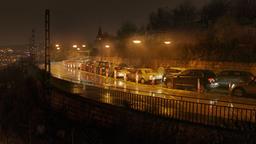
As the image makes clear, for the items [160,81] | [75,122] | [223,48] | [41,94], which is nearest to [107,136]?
[75,122]

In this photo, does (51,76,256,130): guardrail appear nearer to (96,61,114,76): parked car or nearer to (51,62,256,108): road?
(51,62,256,108): road

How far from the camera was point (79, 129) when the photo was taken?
20.5 meters

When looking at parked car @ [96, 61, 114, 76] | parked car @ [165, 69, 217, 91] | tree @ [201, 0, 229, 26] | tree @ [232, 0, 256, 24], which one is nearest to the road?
parked car @ [165, 69, 217, 91]

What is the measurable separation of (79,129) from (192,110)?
759cm

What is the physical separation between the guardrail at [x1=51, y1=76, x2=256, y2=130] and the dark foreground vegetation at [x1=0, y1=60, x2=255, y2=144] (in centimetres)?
51

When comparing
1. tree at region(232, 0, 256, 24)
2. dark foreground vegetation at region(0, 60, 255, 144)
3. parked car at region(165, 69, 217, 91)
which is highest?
tree at region(232, 0, 256, 24)

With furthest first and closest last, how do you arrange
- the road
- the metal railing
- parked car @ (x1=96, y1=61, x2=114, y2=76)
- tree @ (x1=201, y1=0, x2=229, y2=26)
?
tree @ (x1=201, y1=0, x2=229, y2=26) < parked car @ (x1=96, y1=61, x2=114, y2=76) < the road < the metal railing

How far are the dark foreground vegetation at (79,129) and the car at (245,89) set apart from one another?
412 inches

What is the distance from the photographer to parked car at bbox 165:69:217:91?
29.2 m

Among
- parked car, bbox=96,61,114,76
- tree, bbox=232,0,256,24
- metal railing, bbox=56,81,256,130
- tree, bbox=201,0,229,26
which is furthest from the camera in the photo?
tree, bbox=201,0,229,26

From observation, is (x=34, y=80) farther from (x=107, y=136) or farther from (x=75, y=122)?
(x=107, y=136)

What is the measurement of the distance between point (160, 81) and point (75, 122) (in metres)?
16.1

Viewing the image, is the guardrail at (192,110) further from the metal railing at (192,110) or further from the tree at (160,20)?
the tree at (160,20)

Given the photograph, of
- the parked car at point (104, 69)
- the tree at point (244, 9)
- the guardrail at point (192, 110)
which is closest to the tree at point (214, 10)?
the tree at point (244, 9)
